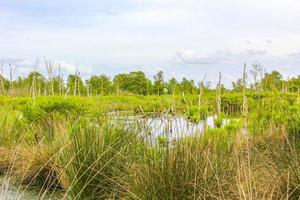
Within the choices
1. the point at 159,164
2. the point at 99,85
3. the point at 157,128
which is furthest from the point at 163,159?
the point at 99,85

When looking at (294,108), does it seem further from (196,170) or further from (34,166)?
(196,170)

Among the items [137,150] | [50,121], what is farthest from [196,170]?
[50,121]

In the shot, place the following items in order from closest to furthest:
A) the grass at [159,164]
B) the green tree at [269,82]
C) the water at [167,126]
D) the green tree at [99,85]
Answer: the grass at [159,164] < the water at [167,126] < the green tree at [269,82] < the green tree at [99,85]

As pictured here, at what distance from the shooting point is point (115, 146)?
570 cm

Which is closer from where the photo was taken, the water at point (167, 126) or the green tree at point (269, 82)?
the water at point (167, 126)

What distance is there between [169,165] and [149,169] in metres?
0.18

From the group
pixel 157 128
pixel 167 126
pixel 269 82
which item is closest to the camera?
pixel 167 126

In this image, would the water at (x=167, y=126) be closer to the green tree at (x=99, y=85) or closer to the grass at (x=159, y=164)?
the grass at (x=159, y=164)

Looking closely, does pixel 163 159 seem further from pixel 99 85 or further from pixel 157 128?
pixel 99 85

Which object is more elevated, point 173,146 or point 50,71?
point 50,71

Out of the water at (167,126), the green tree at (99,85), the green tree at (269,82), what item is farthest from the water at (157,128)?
the green tree at (99,85)

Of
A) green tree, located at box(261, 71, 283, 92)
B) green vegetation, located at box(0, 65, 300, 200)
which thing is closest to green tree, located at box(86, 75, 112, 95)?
green tree, located at box(261, 71, 283, 92)

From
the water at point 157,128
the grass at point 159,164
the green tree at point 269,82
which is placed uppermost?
the green tree at point 269,82

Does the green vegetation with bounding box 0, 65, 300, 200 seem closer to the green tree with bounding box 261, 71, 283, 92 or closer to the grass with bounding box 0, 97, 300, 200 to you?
A: the grass with bounding box 0, 97, 300, 200
